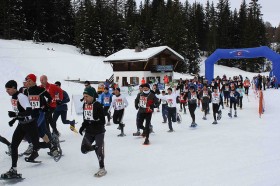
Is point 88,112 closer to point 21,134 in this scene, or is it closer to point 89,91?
point 89,91

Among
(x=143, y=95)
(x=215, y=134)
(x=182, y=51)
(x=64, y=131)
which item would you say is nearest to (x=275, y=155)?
(x=215, y=134)

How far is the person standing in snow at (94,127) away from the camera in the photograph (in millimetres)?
6051

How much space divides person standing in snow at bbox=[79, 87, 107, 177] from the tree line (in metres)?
52.8

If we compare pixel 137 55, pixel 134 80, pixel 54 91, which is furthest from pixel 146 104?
pixel 134 80

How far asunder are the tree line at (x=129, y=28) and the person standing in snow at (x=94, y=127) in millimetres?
52780

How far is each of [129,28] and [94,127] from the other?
62024mm

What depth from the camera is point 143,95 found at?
9.50 metres

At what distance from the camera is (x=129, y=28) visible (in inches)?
2606

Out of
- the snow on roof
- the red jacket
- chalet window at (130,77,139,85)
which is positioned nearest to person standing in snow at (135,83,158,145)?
the red jacket

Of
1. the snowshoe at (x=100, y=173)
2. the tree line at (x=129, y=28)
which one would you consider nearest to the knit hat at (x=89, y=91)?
the snowshoe at (x=100, y=173)

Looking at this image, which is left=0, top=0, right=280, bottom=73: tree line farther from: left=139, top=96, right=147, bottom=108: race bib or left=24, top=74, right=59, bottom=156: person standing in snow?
left=24, top=74, right=59, bottom=156: person standing in snow

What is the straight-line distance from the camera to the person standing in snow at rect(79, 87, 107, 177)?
6.05 meters

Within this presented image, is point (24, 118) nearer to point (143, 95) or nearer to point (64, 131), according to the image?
point (143, 95)

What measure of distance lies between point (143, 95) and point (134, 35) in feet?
165
